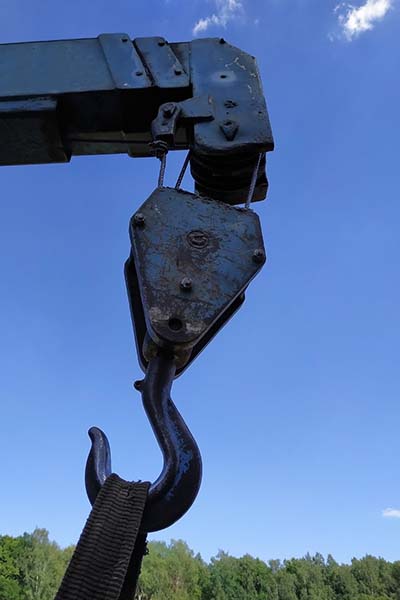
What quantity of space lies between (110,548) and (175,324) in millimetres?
413

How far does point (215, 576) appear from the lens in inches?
1339

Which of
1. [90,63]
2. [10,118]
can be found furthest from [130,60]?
[10,118]

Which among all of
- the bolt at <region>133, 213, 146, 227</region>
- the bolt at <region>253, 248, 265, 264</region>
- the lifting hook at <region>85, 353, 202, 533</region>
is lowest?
the lifting hook at <region>85, 353, 202, 533</region>

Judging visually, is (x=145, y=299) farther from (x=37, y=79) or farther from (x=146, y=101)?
(x=37, y=79)

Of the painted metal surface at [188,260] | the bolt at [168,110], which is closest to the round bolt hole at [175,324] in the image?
the painted metal surface at [188,260]

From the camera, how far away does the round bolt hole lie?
0.99 meters

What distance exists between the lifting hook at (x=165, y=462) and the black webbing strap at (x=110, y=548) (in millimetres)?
29

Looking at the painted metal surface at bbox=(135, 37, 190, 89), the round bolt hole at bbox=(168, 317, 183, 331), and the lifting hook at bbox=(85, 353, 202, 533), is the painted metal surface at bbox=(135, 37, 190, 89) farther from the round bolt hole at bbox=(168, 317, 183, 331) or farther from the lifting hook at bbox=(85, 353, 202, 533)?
the lifting hook at bbox=(85, 353, 202, 533)

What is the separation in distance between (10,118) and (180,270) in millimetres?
811

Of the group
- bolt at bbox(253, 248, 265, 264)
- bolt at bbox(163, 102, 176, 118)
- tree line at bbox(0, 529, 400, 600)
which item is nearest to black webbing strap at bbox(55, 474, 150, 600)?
→ bolt at bbox(253, 248, 265, 264)

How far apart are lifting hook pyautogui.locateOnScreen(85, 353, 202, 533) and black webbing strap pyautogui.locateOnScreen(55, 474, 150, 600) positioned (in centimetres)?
3

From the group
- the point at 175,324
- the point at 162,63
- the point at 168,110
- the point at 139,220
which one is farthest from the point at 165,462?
the point at 162,63

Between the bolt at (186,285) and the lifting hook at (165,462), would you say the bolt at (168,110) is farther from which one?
the lifting hook at (165,462)

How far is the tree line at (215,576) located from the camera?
30359mm
